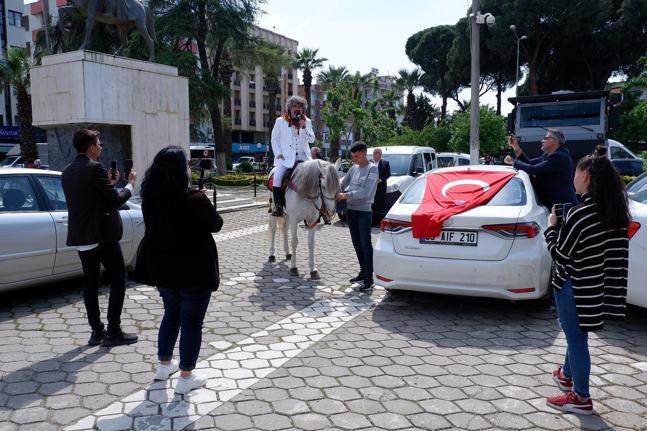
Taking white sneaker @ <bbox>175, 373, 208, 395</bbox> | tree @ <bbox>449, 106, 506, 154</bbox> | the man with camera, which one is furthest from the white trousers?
tree @ <bbox>449, 106, 506, 154</bbox>

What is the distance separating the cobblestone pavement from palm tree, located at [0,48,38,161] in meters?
23.3

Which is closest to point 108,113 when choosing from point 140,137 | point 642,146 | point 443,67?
point 140,137

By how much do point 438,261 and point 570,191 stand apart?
86.4 inches

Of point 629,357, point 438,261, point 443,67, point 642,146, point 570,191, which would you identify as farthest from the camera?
point 443,67

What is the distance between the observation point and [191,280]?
3.60 m

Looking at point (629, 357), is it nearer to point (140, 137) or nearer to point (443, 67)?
point (140, 137)

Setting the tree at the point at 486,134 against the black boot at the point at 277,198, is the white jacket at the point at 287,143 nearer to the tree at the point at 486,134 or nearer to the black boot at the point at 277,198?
the black boot at the point at 277,198

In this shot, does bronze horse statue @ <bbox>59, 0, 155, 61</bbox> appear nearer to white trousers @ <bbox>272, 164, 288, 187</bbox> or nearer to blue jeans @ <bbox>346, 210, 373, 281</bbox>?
white trousers @ <bbox>272, 164, 288, 187</bbox>

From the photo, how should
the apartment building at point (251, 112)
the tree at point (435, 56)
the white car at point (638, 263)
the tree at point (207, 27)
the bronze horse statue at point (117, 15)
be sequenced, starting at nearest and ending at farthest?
the white car at point (638, 263) < the bronze horse statue at point (117, 15) < the tree at point (207, 27) < the tree at point (435, 56) < the apartment building at point (251, 112)

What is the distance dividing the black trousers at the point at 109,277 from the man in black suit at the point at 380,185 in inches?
309

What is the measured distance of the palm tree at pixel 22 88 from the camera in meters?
26.5

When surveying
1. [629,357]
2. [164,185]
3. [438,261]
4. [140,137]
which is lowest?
[629,357]

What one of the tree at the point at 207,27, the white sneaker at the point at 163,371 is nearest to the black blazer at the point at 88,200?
the white sneaker at the point at 163,371

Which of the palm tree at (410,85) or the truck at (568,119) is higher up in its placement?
the palm tree at (410,85)
